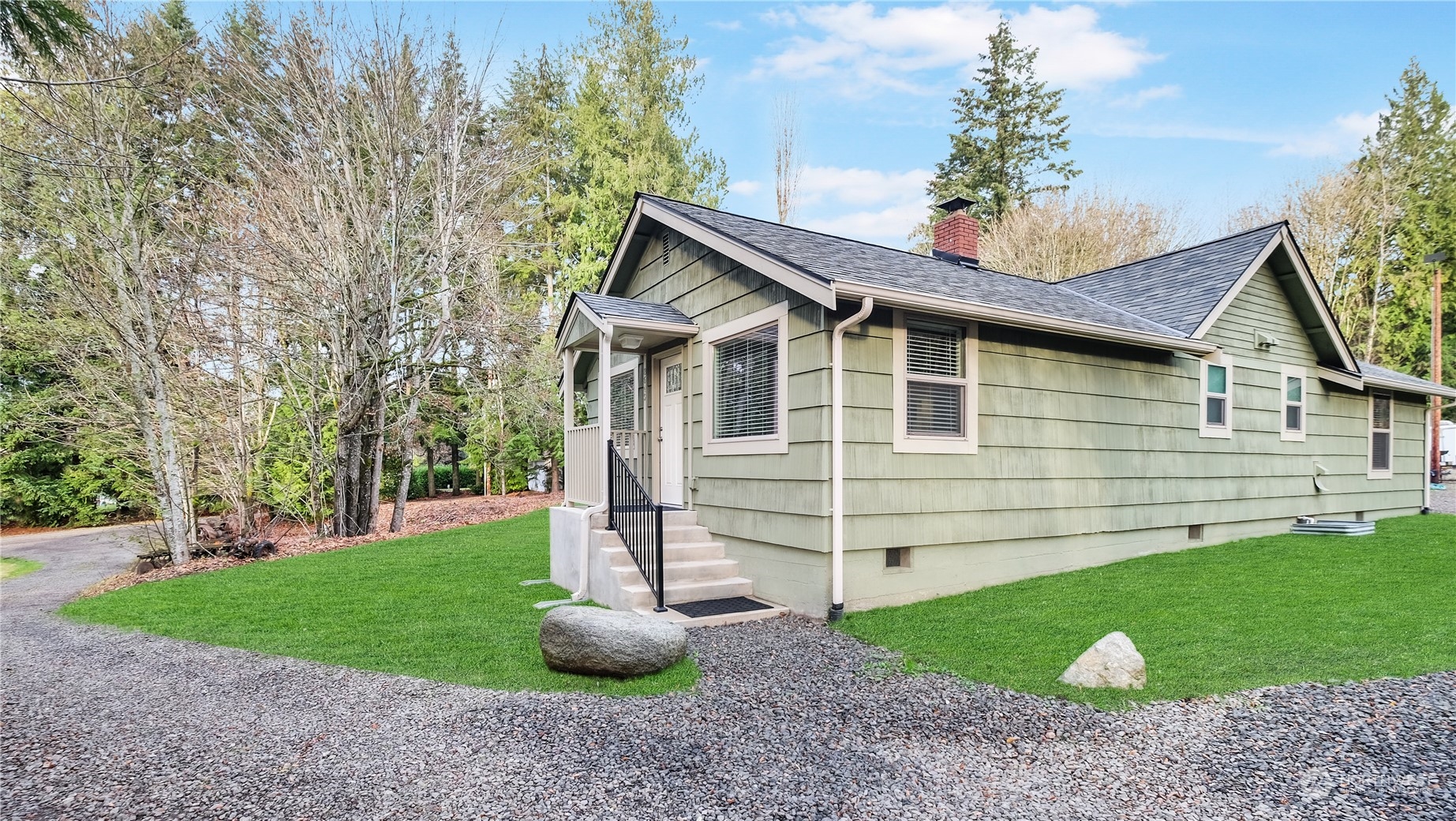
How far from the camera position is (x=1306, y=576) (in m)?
7.07

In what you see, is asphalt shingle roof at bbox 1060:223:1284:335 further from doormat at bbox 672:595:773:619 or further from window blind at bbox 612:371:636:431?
window blind at bbox 612:371:636:431

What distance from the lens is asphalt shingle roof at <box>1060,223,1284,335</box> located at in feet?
29.4

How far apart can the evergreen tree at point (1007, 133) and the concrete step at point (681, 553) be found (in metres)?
22.7

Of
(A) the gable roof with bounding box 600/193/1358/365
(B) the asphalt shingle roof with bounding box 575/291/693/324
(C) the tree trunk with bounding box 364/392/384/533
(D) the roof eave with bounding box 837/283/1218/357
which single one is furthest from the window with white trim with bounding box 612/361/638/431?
(C) the tree trunk with bounding box 364/392/384/533

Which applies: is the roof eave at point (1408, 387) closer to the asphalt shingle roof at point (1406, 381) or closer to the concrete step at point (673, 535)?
the asphalt shingle roof at point (1406, 381)

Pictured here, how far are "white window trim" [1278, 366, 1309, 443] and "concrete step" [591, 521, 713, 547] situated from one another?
8.56 meters

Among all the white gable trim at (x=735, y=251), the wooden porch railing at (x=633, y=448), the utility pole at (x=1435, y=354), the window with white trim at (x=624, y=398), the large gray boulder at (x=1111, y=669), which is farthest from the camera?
the utility pole at (x=1435, y=354)

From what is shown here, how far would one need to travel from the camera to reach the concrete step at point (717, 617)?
6.01 m

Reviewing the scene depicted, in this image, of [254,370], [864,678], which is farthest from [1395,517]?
[254,370]

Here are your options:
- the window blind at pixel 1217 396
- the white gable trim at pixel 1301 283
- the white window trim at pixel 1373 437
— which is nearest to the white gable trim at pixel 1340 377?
the white gable trim at pixel 1301 283

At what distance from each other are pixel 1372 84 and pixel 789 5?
24750mm

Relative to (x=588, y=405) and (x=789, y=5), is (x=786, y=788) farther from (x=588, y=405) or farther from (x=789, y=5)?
(x=789, y=5)

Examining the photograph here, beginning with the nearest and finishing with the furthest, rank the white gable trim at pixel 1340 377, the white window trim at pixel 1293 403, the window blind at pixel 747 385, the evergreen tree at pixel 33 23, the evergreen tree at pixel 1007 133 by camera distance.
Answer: the evergreen tree at pixel 33 23 → the window blind at pixel 747 385 → the white window trim at pixel 1293 403 → the white gable trim at pixel 1340 377 → the evergreen tree at pixel 1007 133

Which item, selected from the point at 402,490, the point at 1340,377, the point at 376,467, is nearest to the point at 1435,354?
the point at 1340,377
